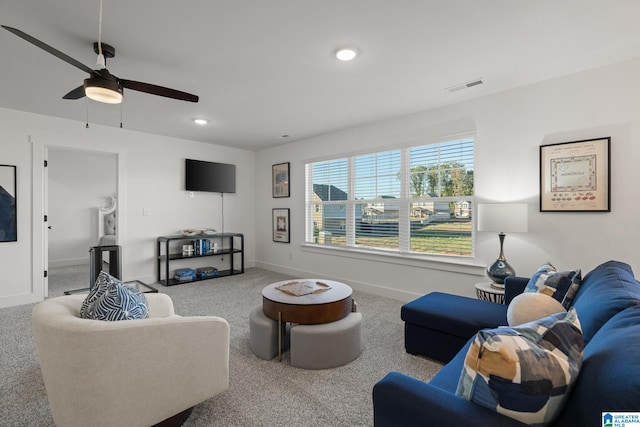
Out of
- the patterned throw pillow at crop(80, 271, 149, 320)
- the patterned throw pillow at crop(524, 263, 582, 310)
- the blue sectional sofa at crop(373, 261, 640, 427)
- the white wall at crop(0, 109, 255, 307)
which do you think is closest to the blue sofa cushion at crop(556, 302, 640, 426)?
the blue sectional sofa at crop(373, 261, 640, 427)

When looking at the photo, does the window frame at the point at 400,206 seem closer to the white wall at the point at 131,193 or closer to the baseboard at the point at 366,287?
the baseboard at the point at 366,287

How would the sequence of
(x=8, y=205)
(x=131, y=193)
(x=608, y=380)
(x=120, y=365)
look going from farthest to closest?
(x=131, y=193) → (x=8, y=205) → (x=120, y=365) → (x=608, y=380)

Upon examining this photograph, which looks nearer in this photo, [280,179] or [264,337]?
[264,337]

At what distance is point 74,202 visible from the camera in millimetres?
6719

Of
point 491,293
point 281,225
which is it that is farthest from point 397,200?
point 281,225

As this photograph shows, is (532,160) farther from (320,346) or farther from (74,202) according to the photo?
(74,202)

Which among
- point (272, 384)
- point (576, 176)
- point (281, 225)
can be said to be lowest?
point (272, 384)

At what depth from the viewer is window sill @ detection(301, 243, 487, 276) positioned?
11.4ft

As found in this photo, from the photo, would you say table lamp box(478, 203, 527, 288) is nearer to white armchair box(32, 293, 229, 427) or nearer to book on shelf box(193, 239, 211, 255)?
white armchair box(32, 293, 229, 427)

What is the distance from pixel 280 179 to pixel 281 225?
906mm

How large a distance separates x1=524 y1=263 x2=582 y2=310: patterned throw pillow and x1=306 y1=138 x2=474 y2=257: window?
1573 mm

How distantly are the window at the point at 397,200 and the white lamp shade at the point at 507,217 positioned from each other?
711 millimetres

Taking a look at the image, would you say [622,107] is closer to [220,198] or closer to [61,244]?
[220,198]

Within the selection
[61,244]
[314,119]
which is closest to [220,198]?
[314,119]
